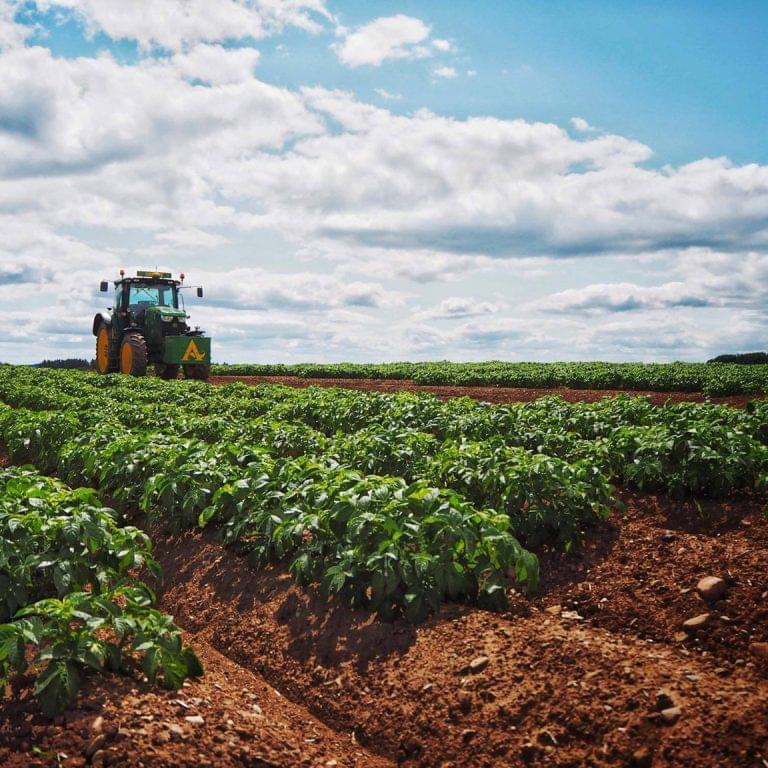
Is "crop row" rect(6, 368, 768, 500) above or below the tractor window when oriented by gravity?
below

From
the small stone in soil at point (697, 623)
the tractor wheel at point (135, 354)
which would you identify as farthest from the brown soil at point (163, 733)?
the tractor wheel at point (135, 354)

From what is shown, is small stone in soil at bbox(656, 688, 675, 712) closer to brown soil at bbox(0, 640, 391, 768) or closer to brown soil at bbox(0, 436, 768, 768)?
brown soil at bbox(0, 436, 768, 768)

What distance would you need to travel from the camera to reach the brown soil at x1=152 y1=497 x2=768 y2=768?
11.2 feet

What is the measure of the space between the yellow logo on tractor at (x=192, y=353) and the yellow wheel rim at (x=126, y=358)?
5.44ft

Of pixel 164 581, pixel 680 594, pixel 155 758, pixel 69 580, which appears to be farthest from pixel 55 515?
pixel 680 594

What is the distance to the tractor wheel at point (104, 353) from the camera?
24.2 meters

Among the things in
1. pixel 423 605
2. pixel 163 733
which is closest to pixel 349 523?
pixel 423 605

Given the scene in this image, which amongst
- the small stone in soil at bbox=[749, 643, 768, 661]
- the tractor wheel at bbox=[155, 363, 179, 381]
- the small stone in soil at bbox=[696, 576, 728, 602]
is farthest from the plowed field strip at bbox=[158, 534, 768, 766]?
the tractor wheel at bbox=[155, 363, 179, 381]

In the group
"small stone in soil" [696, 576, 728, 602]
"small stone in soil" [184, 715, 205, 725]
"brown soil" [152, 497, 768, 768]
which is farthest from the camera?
"small stone in soil" [696, 576, 728, 602]

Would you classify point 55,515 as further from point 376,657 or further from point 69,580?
point 376,657

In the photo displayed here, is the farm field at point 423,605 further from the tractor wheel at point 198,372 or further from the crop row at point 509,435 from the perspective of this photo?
the tractor wheel at point 198,372

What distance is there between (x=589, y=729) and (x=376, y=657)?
4.64 feet

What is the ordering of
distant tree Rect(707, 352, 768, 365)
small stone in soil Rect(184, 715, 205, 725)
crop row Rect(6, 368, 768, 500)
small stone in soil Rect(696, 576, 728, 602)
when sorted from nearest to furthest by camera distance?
small stone in soil Rect(184, 715, 205, 725) < small stone in soil Rect(696, 576, 728, 602) < crop row Rect(6, 368, 768, 500) < distant tree Rect(707, 352, 768, 365)

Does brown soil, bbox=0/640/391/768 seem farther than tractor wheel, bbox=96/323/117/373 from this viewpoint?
No
